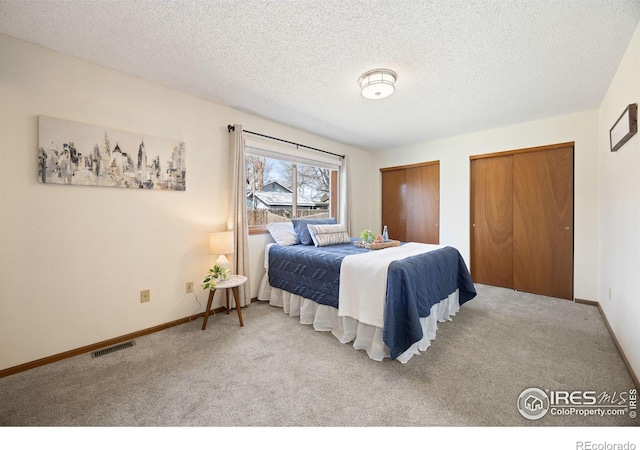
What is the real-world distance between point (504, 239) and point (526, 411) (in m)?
2.99

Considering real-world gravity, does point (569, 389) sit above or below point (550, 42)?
below

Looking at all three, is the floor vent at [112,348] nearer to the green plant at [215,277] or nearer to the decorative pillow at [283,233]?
the green plant at [215,277]

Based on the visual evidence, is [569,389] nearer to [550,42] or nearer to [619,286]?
[619,286]

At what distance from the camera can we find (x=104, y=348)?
2238mm

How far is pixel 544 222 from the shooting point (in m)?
3.56

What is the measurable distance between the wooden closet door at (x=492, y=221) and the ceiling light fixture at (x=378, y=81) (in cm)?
257

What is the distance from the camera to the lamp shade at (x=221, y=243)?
284cm

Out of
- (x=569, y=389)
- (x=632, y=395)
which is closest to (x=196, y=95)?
(x=569, y=389)

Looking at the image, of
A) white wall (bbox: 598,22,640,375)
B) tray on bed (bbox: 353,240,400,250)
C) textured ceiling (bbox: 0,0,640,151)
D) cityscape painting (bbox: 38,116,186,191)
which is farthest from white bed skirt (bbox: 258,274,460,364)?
textured ceiling (bbox: 0,0,640,151)

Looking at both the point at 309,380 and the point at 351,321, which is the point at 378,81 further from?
the point at 309,380

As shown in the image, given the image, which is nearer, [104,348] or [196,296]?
[104,348]

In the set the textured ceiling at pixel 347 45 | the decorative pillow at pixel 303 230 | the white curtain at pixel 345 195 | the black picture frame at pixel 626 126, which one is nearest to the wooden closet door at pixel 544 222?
the textured ceiling at pixel 347 45
